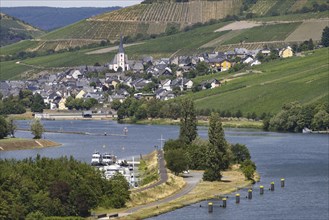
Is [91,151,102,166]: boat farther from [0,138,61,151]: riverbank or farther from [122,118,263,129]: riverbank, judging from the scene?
[122,118,263,129]: riverbank

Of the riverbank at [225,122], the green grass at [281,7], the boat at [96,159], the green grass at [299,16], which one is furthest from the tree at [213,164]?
the green grass at [281,7]

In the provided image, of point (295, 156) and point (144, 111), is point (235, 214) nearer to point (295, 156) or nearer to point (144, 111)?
point (295, 156)

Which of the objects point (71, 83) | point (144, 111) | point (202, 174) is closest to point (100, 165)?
point (202, 174)

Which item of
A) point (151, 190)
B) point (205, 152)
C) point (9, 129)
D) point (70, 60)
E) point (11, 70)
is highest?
point (70, 60)

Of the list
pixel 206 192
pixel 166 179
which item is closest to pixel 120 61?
pixel 166 179

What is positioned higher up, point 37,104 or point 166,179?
point 37,104

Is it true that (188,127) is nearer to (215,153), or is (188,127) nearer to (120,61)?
(215,153)
